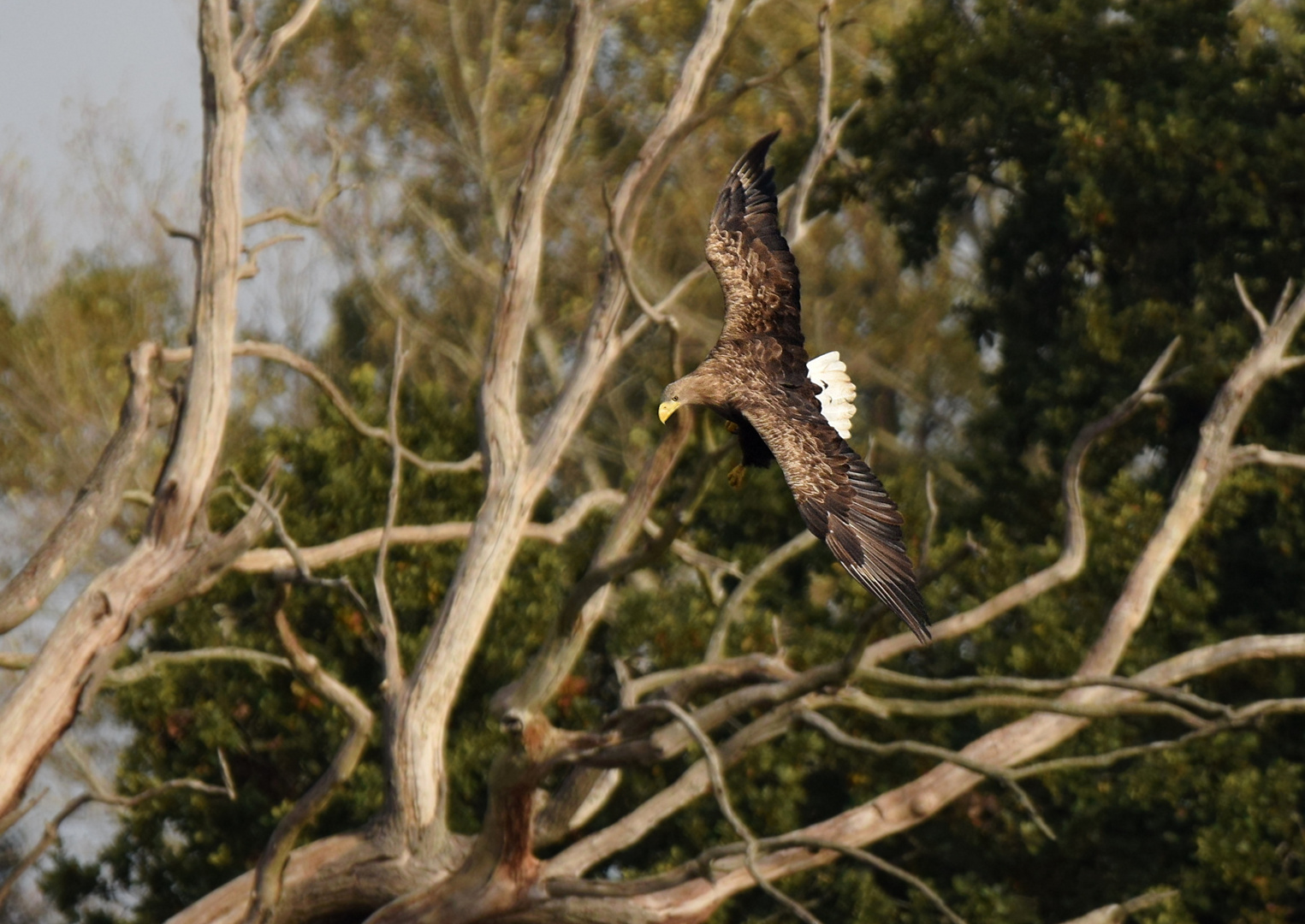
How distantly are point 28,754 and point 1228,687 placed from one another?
6454 millimetres

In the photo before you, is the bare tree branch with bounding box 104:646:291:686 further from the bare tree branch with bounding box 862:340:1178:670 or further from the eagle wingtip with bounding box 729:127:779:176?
the eagle wingtip with bounding box 729:127:779:176

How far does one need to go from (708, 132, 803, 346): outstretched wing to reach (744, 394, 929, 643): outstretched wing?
0.84 meters

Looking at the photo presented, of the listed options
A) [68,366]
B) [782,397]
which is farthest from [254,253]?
[68,366]

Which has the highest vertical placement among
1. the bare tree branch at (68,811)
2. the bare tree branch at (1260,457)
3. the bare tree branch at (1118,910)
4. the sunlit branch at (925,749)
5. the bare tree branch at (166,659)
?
the bare tree branch at (166,659)

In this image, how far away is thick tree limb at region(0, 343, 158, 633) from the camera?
24.5ft

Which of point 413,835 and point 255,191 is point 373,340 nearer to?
point 255,191

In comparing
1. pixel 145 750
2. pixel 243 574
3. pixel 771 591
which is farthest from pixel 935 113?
pixel 145 750

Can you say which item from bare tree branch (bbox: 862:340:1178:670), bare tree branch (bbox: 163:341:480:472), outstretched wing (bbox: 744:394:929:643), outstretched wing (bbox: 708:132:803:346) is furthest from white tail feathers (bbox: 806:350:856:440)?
bare tree branch (bbox: 163:341:480:472)

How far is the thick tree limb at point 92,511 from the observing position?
24.5ft

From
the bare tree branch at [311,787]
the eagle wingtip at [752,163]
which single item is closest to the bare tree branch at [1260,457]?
the eagle wingtip at [752,163]

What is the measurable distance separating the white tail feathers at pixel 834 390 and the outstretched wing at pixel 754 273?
281mm

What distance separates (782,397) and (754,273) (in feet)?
2.75

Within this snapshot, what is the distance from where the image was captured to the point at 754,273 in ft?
21.6

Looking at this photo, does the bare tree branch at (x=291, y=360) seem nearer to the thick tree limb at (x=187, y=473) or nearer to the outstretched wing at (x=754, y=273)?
the thick tree limb at (x=187, y=473)
